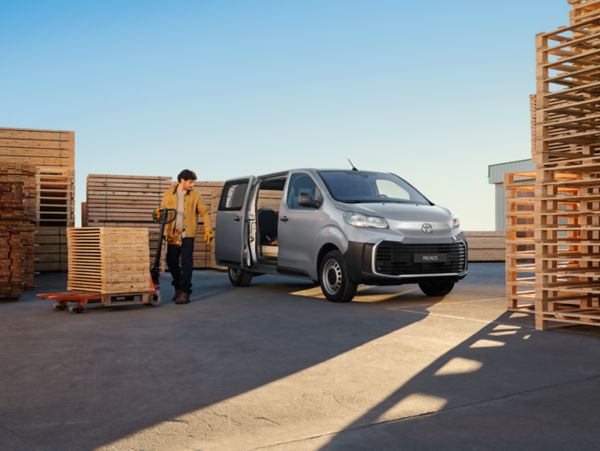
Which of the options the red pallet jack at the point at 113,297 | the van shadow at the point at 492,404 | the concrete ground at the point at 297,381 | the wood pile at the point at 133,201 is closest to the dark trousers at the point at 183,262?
the red pallet jack at the point at 113,297

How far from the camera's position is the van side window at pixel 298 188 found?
1120 centimetres

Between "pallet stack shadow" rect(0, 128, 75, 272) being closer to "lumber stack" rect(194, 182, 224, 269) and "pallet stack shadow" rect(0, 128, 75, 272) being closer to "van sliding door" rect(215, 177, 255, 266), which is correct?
"lumber stack" rect(194, 182, 224, 269)

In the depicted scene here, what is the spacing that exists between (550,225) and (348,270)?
3.03 metres

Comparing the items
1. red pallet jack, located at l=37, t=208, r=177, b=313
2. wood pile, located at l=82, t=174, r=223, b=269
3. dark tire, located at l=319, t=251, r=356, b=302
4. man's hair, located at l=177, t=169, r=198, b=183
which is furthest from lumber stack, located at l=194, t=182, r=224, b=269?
dark tire, located at l=319, t=251, r=356, b=302

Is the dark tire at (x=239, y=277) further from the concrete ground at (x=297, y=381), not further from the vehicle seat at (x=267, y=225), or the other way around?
the concrete ground at (x=297, y=381)

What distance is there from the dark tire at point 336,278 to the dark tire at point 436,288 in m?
1.56

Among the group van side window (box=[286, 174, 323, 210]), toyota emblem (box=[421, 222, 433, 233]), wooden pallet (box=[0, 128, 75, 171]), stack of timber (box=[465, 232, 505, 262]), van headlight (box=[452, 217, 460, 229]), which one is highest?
wooden pallet (box=[0, 128, 75, 171])

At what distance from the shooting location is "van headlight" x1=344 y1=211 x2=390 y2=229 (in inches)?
388

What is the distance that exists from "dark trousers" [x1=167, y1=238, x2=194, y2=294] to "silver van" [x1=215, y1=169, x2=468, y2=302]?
1629mm

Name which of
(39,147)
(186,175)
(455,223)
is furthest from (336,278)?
(39,147)

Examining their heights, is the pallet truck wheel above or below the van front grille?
below

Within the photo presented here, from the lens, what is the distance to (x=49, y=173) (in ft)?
60.3

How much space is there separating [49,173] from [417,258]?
1199 cm

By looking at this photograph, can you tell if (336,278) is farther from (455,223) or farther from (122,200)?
(122,200)
